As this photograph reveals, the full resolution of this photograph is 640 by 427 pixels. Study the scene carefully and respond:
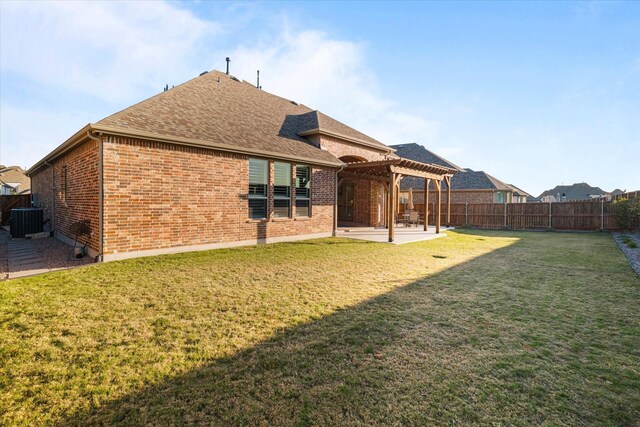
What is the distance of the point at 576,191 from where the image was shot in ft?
190

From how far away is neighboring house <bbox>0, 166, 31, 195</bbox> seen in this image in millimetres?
43000

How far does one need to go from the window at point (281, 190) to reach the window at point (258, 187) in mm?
461

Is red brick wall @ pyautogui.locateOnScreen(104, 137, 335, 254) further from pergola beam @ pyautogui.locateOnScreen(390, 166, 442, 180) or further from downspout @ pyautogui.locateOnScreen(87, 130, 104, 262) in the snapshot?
pergola beam @ pyautogui.locateOnScreen(390, 166, 442, 180)

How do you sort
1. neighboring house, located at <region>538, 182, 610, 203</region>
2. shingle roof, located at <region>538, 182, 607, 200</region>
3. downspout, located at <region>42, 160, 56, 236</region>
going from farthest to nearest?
1. shingle roof, located at <region>538, 182, 607, 200</region>
2. neighboring house, located at <region>538, 182, 610, 203</region>
3. downspout, located at <region>42, 160, 56, 236</region>

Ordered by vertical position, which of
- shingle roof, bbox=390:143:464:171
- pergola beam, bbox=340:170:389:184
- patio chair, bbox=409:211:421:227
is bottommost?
patio chair, bbox=409:211:421:227

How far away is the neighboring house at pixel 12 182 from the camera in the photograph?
141 feet

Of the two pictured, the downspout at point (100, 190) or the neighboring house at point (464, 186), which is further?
the neighboring house at point (464, 186)

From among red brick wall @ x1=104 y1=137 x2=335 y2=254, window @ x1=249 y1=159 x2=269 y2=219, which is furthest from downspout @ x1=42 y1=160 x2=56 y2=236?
window @ x1=249 y1=159 x2=269 y2=219

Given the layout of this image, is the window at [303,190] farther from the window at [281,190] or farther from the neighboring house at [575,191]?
the neighboring house at [575,191]

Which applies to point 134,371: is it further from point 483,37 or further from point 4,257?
point 483,37

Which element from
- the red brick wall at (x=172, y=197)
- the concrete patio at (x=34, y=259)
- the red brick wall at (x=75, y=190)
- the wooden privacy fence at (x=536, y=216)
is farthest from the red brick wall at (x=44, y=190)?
the wooden privacy fence at (x=536, y=216)

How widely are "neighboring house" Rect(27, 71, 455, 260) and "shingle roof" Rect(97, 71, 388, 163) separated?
0.21 feet

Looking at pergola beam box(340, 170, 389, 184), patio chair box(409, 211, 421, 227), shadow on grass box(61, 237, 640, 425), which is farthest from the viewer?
patio chair box(409, 211, 421, 227)

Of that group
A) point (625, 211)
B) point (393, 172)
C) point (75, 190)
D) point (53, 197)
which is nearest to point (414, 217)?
point (393, 172)
